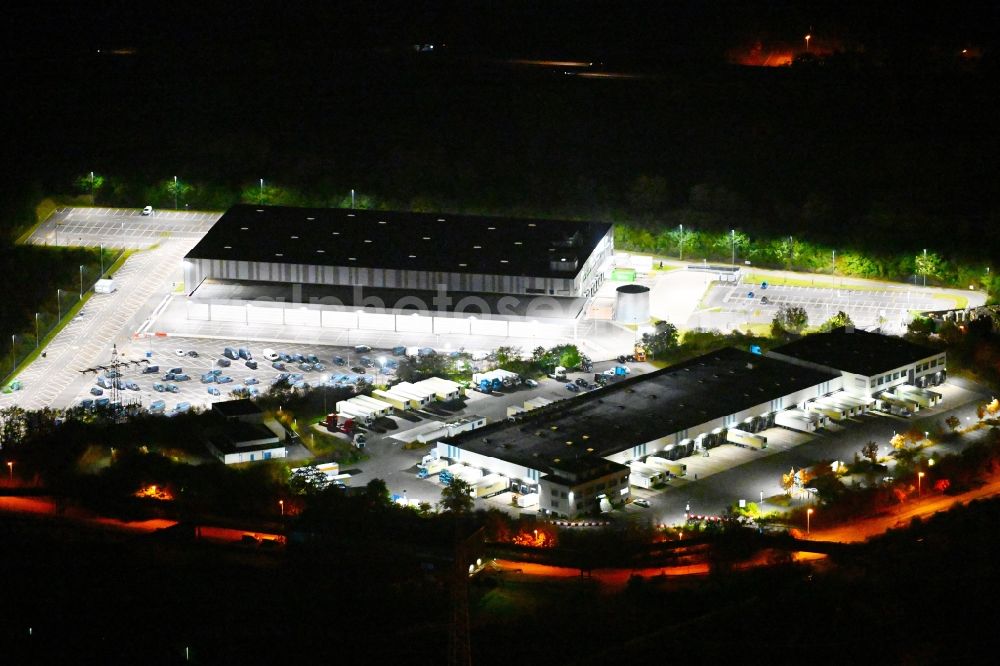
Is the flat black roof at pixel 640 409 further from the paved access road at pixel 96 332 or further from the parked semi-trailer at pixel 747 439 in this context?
the paved access road at pixel 96 332

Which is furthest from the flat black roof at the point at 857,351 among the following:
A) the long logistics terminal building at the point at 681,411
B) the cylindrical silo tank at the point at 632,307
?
the cylindrical silo tank at the point at 632,307

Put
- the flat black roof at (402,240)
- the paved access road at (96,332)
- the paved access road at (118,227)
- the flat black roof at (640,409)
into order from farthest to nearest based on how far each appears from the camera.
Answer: the paved access road at (118,227)
the flat black roof at (402,240)
the paved access road at (96,332)
the flat black roof at (640,409)

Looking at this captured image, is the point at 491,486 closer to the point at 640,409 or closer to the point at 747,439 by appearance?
the point at 640,409

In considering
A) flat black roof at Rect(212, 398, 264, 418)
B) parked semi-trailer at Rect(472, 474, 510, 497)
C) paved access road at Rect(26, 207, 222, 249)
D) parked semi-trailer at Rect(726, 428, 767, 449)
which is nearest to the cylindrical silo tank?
parked semi-trailer at Rect(726, 428, 767, 449)

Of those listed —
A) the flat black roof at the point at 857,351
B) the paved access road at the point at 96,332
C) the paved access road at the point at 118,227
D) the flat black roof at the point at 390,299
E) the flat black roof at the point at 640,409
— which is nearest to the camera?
the flat black roof at the point at 640,409

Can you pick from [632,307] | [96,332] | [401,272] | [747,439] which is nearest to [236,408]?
[96,332]

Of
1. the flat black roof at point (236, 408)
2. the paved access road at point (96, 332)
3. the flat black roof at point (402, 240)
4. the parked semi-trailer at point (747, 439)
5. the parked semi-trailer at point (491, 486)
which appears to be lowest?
the parked semi-trailer at point (491, 486)

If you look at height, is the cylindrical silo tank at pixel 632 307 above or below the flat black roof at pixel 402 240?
below

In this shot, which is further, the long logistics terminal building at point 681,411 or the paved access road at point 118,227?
the paved access road at point 118,227
